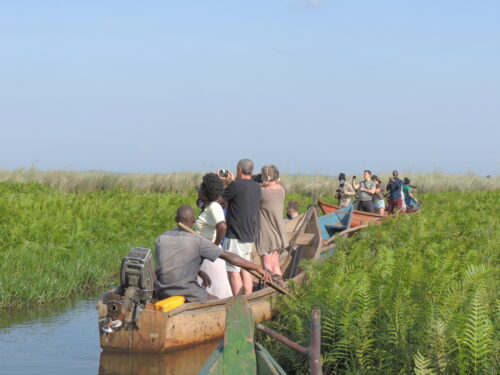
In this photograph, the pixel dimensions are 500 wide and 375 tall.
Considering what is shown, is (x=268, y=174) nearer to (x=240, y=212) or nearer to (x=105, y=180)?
(x=240, y=212)

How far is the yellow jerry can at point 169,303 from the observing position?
8.91 m

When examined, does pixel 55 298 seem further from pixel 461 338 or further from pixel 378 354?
pixel 461 338

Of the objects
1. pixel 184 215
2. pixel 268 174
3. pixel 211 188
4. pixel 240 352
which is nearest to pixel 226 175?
pixel 268 174

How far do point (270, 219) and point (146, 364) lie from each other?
3.00m

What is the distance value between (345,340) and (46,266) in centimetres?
852

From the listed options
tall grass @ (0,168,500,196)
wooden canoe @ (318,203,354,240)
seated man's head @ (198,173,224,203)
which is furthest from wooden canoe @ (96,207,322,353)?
tall grass @ (0,168,500,196)

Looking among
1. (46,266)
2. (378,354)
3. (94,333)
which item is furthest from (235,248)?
(46,266)

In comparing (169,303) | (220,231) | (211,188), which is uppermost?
(211,188)

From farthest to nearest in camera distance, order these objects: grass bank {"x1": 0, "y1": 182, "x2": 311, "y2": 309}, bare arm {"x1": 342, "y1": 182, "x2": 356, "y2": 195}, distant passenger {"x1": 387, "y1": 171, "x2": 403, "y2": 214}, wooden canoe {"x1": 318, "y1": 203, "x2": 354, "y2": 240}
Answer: distant passenger {"x1": 387, "y1": 171, "x2": 403, "y2": 214} → bare arm {"x1": 342, "y1": 182, "x2": 356, "y2": 195} → wooden canoe {"x1": 318, "y1": 203, "x2": 354, "y2": 240} → grass bank {"x1": 0, "y1": 182, "x2": 311, "y2": 309}

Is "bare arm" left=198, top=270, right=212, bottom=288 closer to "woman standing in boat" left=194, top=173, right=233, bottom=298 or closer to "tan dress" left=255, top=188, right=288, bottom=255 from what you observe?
"woman standing in boat" left=194, top=173, right=233, bottom=298

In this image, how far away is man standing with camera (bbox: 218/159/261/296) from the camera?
33.4ft

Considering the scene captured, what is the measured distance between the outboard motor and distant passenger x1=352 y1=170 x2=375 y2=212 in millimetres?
13980

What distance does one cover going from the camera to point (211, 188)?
9648 millimetres

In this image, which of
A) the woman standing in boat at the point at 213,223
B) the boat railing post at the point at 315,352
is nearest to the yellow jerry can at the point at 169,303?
the woman standing in boat at the point at 213,223
